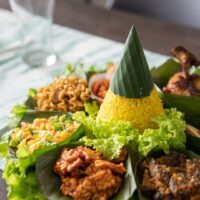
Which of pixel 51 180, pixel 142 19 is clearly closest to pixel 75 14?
pixel 142 19

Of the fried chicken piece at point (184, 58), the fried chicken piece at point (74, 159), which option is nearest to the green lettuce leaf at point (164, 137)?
the fried chicken piece at point (74, 159)

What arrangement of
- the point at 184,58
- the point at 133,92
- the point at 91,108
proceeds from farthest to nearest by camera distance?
the point at 184,58 < the point at 91,108 < the point at 133,92

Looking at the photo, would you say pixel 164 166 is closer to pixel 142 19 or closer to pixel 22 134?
pixel 22 134

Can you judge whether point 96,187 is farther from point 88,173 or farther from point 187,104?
point 187,104

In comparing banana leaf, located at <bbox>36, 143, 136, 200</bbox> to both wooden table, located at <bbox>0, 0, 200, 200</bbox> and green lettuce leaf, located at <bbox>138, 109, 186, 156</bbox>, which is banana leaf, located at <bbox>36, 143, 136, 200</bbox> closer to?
green lettuce leaf, located at <bbox>138, 109, 186, 156</bbox>

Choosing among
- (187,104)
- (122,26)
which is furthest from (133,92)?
(122,26)

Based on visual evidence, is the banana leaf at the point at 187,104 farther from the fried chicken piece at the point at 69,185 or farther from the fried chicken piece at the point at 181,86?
the fried chicken piece at the point at 69,185

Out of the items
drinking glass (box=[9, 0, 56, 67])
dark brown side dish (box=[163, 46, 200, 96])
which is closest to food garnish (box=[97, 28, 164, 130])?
dark brown side dish (box=[163, 46, 200, 96])
